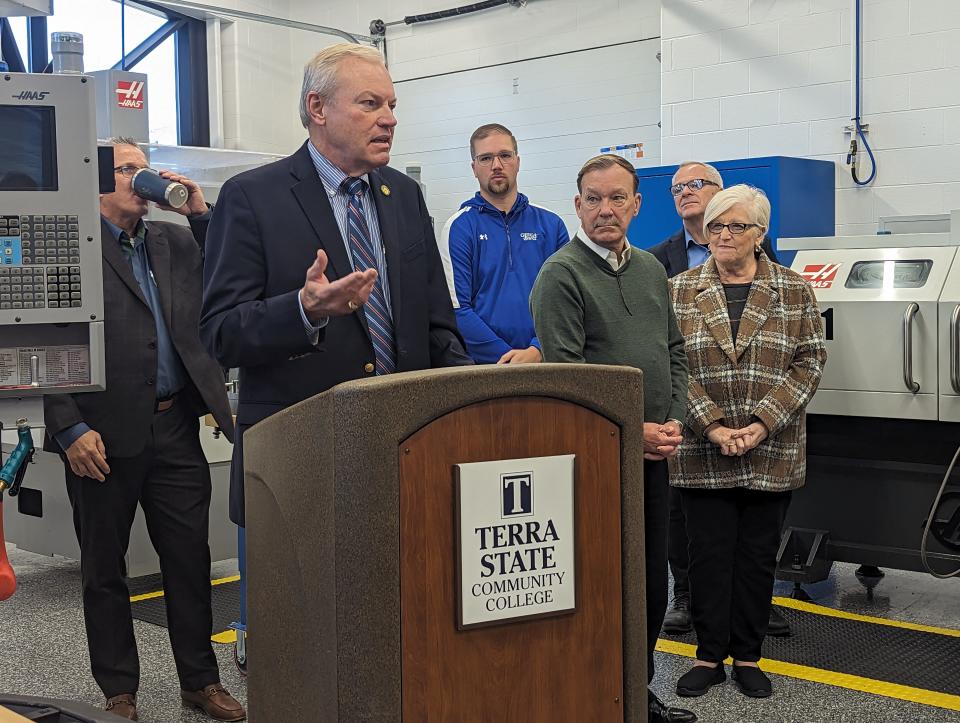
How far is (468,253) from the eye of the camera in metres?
3.75

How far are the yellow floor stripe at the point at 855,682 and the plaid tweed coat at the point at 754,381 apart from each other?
60 cm

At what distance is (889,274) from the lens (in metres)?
3.74

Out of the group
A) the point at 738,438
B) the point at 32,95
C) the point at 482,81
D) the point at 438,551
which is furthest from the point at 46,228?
the point at 482,81

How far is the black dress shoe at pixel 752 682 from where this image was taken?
309 centimetres

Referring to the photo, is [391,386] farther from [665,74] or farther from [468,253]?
[665,74]

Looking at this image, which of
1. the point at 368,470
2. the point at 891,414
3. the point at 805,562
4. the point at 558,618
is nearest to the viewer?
the point at 368,470

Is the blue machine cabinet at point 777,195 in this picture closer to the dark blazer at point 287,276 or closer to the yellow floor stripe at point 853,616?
the yellow floor stripe at point 853,616

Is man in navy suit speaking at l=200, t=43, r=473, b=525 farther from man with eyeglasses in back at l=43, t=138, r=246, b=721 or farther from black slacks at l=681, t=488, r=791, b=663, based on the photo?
black slacks at l=681, t=488, r=791, b=663

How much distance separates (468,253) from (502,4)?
17.5ft

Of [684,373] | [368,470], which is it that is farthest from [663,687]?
[368,470]

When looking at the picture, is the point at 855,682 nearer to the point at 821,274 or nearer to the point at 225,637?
the point at 821,274

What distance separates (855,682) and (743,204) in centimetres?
142

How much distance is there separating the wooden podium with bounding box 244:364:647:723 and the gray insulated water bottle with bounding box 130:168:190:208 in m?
1.19

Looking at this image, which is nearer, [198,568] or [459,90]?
[198,568]
